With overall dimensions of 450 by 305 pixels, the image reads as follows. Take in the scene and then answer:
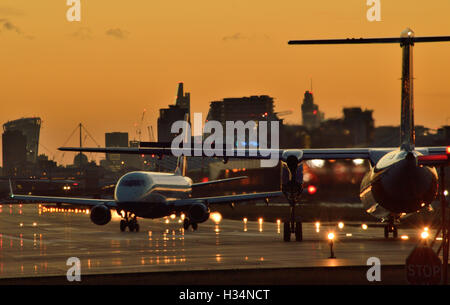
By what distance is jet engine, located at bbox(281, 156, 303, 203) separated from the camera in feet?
118

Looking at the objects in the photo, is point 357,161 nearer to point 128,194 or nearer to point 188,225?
point 128,194

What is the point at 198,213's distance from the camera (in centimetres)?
5181

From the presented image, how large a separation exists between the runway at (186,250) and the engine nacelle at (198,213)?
0.95 metres

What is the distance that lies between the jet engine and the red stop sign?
1556 cm

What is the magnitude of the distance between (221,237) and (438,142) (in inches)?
538

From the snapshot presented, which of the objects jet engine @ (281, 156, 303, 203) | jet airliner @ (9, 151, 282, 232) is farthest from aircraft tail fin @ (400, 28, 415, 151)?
jet airliner @ (9, 151, 282, 232)

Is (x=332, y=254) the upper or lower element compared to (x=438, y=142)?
lower

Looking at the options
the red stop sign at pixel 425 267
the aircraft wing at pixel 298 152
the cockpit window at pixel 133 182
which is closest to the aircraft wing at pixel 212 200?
the cockpit window at pixel 133 182

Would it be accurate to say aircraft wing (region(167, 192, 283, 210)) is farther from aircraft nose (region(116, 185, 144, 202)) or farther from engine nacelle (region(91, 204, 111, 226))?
engine nacelle (region(91, 204, 111, 226))

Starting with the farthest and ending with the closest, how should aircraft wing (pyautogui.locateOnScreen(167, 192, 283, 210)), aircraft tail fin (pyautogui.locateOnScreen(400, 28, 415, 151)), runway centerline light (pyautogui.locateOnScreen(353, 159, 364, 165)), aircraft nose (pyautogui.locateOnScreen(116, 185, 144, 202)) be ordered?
1. aircraft wing (pyautogui.locateOnScreen(167, 192, 283, 210))
2. aircraft nose (pyautogui.locateOnScreen(116, 185, 144, 202))
3. runway centerline light (pyautogui.locateOnScreen(353, 159, 364, 165))
4. aircraft tail fin (pyautogui.locateOnScreen(400, 28, 415, 151))

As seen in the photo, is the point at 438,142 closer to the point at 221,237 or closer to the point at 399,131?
the point at 399,131

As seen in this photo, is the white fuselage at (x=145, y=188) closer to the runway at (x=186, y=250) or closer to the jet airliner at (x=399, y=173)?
the runway at (x=186, y=250)
